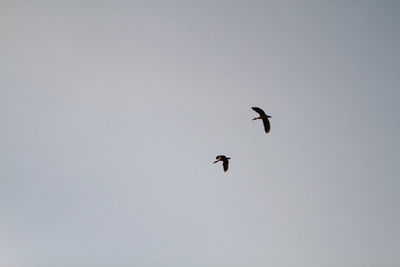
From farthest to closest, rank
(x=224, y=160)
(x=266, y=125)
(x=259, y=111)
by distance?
1. (x=224, y=160)
2. (x=266, y=125)
3. (x=259, y=111)

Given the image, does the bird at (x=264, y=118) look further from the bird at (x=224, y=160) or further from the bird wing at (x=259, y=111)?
the bird at (x=224, y=160)

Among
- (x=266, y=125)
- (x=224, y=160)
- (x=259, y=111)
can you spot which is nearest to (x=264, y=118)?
(x=266, y=125)

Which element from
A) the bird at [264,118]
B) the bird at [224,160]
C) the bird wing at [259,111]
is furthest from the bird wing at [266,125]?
the bird at [224,160]

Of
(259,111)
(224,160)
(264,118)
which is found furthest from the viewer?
(224,160)

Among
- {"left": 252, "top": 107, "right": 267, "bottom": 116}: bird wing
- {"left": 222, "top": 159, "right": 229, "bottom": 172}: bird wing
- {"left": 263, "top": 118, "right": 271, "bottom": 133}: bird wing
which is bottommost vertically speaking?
{"left": 222, "top": 159, "right": 229, "bottom": 172}: bird wing

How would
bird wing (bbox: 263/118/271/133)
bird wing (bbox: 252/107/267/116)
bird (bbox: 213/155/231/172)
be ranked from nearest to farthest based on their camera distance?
1. bird wing (bbox: 252/107/267/116)
2. bird wing (bbox: 263/118/271/133)
3. bird (bbox: 213/155/231/172)

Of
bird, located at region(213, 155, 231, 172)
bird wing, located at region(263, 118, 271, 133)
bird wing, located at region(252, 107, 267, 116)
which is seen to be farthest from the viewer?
bird, located at region(213, 155, 231, 172)

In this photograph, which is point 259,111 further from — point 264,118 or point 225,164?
point 225,164

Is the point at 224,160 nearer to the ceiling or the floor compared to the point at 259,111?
nearer to the floor

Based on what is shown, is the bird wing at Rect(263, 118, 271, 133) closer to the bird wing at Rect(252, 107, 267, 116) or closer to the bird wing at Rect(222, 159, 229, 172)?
the bird wing at Rect(252, 107, 267, 116)

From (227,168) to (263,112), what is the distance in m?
6.71

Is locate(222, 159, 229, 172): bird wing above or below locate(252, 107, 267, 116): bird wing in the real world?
below

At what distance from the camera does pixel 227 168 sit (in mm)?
33719

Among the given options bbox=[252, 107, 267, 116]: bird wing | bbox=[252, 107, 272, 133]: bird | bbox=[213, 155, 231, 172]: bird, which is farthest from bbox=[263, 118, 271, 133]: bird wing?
bbox=[213, 155, 231, 172]: bird
